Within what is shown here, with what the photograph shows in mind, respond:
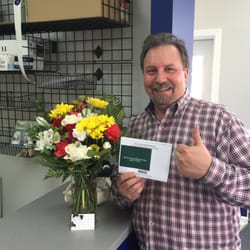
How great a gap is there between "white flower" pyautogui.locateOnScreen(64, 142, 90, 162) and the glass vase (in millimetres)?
153

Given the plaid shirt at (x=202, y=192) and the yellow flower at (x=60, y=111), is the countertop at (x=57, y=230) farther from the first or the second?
the yellow flower at (x=60, y=111)

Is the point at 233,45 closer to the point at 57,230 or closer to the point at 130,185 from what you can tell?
the point at 130,185

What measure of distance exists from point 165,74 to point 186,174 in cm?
40

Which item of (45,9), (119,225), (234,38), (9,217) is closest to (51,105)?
(45,9)

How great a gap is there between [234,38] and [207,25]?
0.38 meters

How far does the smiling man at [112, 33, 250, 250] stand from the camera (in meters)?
0.95

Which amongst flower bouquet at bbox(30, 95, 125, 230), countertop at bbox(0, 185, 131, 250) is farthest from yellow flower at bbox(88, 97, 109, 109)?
countertop at bbox(0, 185, 131, 250)

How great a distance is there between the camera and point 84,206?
1.08 metres

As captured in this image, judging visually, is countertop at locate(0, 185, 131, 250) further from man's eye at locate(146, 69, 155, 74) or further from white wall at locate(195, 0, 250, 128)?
white wall at locate(195, 0, 250, 128)

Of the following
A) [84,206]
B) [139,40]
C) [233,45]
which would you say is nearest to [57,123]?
[84,206]

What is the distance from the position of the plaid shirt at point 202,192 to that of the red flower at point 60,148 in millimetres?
367

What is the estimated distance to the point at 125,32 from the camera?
1702mm

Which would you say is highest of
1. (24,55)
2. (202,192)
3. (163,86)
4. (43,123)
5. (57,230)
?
(24,55)

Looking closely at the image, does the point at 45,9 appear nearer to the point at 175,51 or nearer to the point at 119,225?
the point at 175,51
